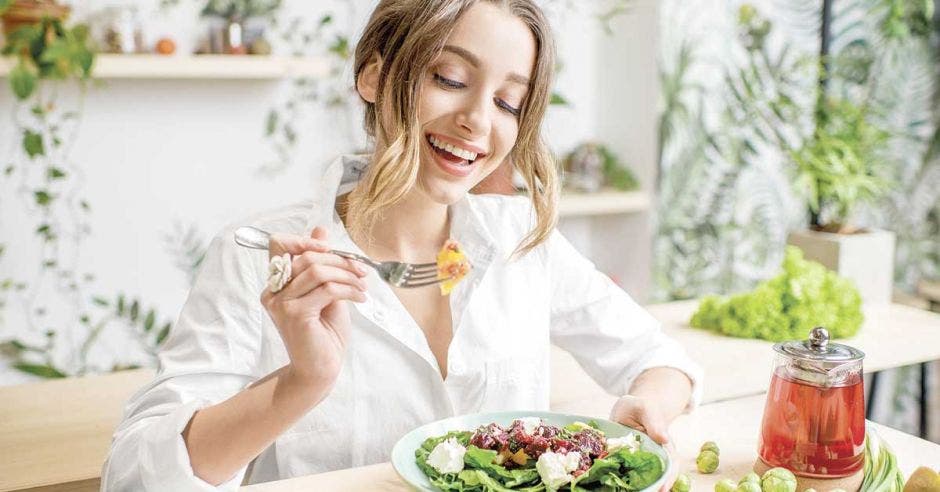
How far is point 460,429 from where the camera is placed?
1.35 meters

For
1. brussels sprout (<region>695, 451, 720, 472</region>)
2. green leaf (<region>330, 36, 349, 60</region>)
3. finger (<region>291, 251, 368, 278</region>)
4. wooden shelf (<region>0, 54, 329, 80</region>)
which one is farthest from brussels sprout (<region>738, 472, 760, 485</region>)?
green leaf (<region>330, 36, 349, 60</region>)

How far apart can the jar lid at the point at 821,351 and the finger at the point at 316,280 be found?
0.60 metres

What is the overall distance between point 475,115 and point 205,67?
2.33 metres

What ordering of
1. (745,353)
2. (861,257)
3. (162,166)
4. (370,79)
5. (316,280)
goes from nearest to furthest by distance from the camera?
(316,280)
(370,79)
(745,353)
(861,257)
(162,166)

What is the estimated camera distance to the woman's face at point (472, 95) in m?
1.44

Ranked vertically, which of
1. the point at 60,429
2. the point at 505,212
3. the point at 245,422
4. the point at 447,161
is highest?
the point at 447,161

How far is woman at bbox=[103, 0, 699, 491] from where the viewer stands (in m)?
1.20

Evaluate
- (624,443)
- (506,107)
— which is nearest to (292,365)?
(624,443)

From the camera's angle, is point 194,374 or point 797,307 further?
point 797,307

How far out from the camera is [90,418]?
193 centimetres

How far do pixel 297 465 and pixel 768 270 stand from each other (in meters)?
3.25

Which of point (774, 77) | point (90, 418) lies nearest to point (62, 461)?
point (90, 418)

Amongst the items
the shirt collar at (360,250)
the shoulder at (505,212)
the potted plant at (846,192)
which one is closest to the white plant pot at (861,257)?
the potted plant at (846,192)

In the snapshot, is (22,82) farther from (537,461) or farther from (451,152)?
(537,461)
